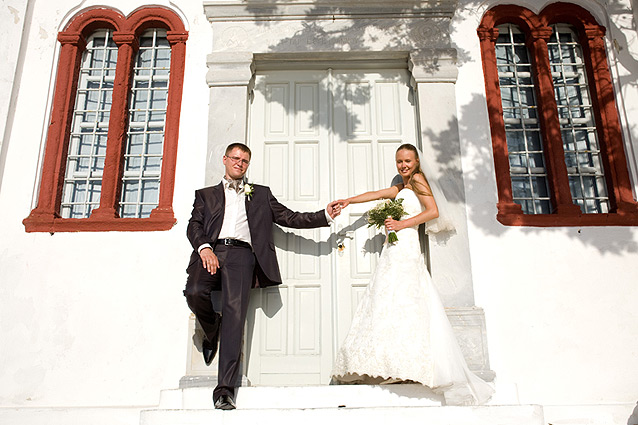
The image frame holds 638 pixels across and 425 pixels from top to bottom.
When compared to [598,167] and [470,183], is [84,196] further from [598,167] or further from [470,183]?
[598,167]

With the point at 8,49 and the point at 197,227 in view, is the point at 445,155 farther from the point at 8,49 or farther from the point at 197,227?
the point at 8,49

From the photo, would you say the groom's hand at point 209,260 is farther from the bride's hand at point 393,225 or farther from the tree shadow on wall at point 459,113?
the tree shadow on wall at point 459,113

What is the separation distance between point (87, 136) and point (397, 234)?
138 inches

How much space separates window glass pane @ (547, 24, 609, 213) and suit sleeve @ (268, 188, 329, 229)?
269cm

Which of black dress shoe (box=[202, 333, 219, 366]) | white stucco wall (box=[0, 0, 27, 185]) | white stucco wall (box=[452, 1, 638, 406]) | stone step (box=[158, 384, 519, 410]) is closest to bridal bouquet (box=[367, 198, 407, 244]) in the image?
white stucco wall (box=[452, 1, 638, 406])

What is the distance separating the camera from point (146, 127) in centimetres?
618

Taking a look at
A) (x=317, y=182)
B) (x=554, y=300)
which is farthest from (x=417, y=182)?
(x=554, y=300)

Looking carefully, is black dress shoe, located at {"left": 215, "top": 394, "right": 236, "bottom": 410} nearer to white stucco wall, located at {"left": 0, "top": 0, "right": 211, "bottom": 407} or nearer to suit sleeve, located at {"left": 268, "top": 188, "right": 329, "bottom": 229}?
white stucco wall, located at {"left": 0, "top": 0, "right": 211, "bottom": 407}

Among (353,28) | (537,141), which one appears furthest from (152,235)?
(537,141)

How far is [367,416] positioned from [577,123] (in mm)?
3980

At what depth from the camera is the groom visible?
15.1ft

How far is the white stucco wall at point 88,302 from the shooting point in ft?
17.2

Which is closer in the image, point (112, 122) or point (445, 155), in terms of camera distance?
point (445, 155)

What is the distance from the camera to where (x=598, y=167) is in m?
6.01
